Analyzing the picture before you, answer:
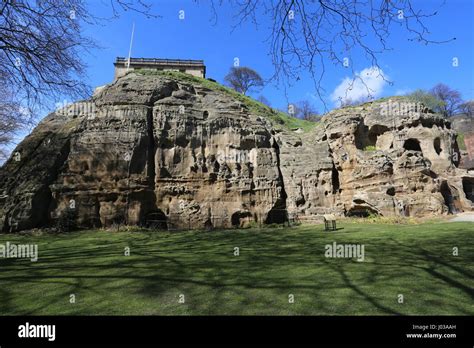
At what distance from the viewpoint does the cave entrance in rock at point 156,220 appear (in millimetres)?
21438

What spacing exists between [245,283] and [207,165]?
17.1m

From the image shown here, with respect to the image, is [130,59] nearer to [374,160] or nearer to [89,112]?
[89,112]

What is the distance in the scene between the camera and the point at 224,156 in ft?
79.5

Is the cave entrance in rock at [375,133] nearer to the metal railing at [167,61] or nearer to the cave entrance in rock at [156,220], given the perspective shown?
the cave entrance in rock at [156,220]

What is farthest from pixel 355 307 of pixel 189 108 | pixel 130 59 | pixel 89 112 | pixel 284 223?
pixel 130 59

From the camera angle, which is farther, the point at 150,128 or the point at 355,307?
the point at 150,128

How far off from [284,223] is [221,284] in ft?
53.4

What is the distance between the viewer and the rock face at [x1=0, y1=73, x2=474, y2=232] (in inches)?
820

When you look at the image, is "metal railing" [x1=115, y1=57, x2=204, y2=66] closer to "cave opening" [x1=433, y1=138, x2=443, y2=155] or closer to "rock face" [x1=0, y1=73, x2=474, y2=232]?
"rock face" [x1=0, y1=73, x2=474, y2=232]

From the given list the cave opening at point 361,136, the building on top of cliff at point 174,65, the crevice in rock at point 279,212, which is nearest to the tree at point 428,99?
the cave opening at point 361,136

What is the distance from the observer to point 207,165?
76.9ft

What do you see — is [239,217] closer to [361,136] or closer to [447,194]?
[361,136]

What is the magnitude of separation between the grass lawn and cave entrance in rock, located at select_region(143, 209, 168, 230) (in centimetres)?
1052

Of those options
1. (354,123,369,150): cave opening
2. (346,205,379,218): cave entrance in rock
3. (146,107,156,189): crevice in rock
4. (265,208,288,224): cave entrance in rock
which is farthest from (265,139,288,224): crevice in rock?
(146,107,156,189): crevice in rock
